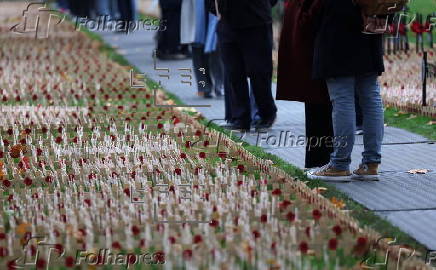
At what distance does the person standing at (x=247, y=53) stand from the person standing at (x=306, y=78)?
218cm

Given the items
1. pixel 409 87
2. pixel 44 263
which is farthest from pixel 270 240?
pixel 409 87

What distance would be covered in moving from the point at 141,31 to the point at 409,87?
16.1 meters

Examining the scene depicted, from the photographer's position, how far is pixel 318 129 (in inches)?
331

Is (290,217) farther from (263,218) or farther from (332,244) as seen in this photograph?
(332,244)

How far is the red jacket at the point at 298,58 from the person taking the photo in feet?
26.2

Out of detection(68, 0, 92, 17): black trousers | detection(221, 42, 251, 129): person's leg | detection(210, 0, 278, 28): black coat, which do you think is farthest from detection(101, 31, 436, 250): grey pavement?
detection(68, 0, 92, 17): black trousers

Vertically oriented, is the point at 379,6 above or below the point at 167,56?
above

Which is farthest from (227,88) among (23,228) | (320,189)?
(23,228)

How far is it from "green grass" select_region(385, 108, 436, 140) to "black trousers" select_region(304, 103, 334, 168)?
214 centimetres

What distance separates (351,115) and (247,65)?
2902mm

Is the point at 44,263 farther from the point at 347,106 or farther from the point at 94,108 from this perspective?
the point at 94,108

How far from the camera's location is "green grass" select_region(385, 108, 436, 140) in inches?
418

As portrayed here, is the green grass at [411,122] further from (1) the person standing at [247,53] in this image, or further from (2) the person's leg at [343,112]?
(2) the person's leg at [343,112]

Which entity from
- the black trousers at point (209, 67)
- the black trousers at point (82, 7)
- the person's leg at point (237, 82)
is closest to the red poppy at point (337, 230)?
the person's leg at point (237, 82)
